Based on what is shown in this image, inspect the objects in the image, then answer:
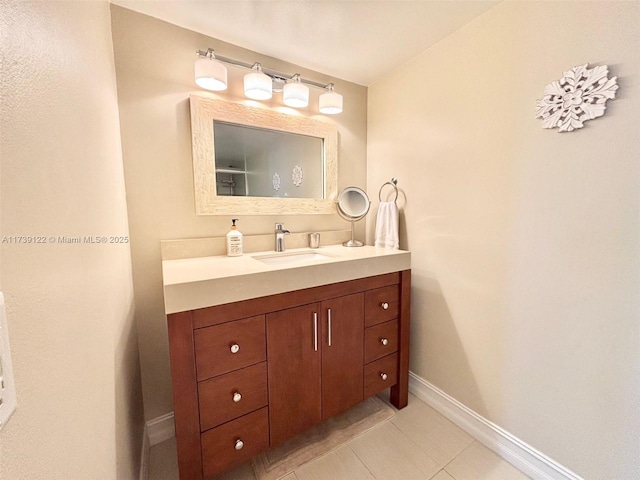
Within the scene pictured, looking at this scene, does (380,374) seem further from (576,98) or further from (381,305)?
(576,98)

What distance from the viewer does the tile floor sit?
1177 mm

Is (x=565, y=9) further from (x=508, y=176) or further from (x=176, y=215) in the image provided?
(x=176, y=215)

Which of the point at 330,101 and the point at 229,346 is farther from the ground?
the point at 330,101

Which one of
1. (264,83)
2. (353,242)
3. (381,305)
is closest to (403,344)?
(381,305)

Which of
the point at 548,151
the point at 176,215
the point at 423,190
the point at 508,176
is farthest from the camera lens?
the point at 423,190

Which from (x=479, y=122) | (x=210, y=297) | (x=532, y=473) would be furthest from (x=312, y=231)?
(x=532, y=473)

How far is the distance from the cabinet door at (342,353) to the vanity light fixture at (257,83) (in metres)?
1.16

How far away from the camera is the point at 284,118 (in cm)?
159

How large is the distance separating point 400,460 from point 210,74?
2.09 m

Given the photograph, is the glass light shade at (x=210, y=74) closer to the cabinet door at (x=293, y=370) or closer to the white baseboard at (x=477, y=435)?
the cabinet door at (x=293, y=370)

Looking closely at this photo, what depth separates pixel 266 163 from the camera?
5.14 feet

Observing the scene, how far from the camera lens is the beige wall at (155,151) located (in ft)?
3.97

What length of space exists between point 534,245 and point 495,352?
0.56 m

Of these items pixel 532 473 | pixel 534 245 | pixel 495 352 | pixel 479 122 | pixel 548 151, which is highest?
pixel 479 122
